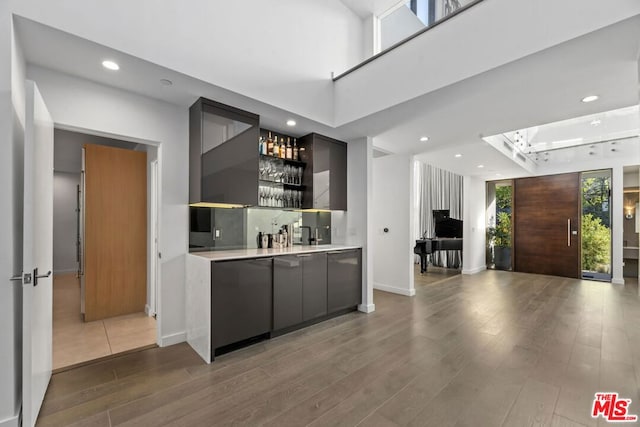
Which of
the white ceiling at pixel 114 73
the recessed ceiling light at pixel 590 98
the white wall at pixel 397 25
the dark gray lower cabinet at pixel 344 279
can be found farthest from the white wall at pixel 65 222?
the recessed ceiling light at pixel 590 98

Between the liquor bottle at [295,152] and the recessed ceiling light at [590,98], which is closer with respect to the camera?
the recessed ceiling light at [590,98]

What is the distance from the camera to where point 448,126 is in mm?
3750

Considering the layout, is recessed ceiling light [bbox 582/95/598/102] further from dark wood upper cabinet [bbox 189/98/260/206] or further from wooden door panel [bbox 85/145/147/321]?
wooden door panel [bbox 85/145/147/321]

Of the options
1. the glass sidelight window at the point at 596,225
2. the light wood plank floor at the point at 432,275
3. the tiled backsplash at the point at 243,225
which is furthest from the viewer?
the glass sidelight window at the point at 596,225

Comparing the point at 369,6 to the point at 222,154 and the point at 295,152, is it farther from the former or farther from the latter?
the point at 222,154

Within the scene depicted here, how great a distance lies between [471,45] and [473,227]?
6.02 meters

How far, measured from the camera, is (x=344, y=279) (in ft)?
12.8

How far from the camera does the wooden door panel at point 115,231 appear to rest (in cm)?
373

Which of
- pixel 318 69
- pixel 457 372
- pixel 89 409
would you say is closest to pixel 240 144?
pixel 318 69

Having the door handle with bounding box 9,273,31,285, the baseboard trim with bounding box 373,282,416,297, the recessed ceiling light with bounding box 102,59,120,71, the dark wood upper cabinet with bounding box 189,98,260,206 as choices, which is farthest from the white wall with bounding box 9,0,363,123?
the baseboard trim with bounding box 373,282,416,297

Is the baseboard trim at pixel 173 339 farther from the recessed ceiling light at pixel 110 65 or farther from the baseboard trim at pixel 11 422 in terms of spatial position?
the recessed ceiling light at pixel 110 65

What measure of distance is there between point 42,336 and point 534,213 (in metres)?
9.33

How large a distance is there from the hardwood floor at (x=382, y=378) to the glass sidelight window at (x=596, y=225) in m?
3.76

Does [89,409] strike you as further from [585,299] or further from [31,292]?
[585,299]
